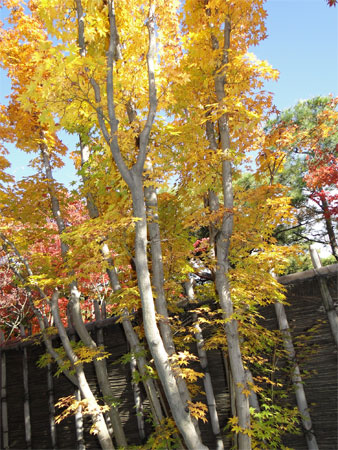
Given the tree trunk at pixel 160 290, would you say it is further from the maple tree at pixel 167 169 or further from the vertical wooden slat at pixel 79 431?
the vertical wooden slat at pixel 79 431

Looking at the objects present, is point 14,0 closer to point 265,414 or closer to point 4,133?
point 4,133

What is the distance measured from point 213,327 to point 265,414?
155 centimetres

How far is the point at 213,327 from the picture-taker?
6.15 m

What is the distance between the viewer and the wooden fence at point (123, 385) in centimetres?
527

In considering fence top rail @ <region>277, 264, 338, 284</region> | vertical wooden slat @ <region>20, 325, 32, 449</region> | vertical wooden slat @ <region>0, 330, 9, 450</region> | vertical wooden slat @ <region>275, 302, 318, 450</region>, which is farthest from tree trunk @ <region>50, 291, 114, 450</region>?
fence top rail @ <region>277, 264, 338, 284</region>

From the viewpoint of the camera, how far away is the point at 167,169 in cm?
530

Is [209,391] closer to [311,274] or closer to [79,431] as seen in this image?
[311,274]

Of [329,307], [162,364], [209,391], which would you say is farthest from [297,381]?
[162,364]

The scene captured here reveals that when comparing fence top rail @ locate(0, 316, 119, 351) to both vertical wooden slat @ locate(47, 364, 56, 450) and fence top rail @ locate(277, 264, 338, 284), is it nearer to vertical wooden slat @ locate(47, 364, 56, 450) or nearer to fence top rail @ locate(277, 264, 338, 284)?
vertical wooden slat @ locate(47, 364, 56, 450)

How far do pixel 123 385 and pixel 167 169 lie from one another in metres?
4.37

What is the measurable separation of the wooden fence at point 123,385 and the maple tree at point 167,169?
1.85 ft

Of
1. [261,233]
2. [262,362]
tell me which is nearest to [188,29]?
[261,233]

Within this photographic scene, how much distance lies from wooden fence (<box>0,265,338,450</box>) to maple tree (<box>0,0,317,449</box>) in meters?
0.56

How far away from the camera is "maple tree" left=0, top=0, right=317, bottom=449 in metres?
4.40
